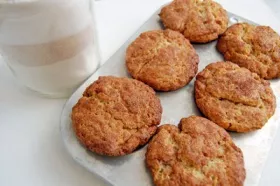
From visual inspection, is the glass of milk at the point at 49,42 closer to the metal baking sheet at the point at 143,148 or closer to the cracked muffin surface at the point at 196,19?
the metal baking sheet at the point at 143,148

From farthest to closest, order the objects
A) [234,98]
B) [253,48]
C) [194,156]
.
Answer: [253,48], [234,98], [194,156]

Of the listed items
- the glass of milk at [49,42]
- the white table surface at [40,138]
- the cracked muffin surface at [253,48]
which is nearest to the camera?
the glass of milk at [49,42]

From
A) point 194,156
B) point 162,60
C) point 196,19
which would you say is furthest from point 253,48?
point 194,156

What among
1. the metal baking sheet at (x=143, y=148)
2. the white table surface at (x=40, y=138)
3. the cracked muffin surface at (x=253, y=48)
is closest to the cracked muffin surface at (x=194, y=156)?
the metal baking sheet at (x=143, y=148)

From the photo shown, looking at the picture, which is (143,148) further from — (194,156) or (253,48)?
(253,48)

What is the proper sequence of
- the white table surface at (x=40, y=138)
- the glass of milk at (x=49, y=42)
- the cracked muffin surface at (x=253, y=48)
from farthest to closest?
the cracked muffin surface at (x=253, y=48), the white table surface at (x=40, y=138), the glass of milk at (x=49, y=42)

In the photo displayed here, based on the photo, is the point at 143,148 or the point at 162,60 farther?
the point at 162,60

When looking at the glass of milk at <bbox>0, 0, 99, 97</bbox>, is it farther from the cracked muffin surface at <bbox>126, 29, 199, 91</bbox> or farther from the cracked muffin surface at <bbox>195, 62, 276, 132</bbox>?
the cracked muffin surface at <bbox>195, 62, 276, 132</bbox>
